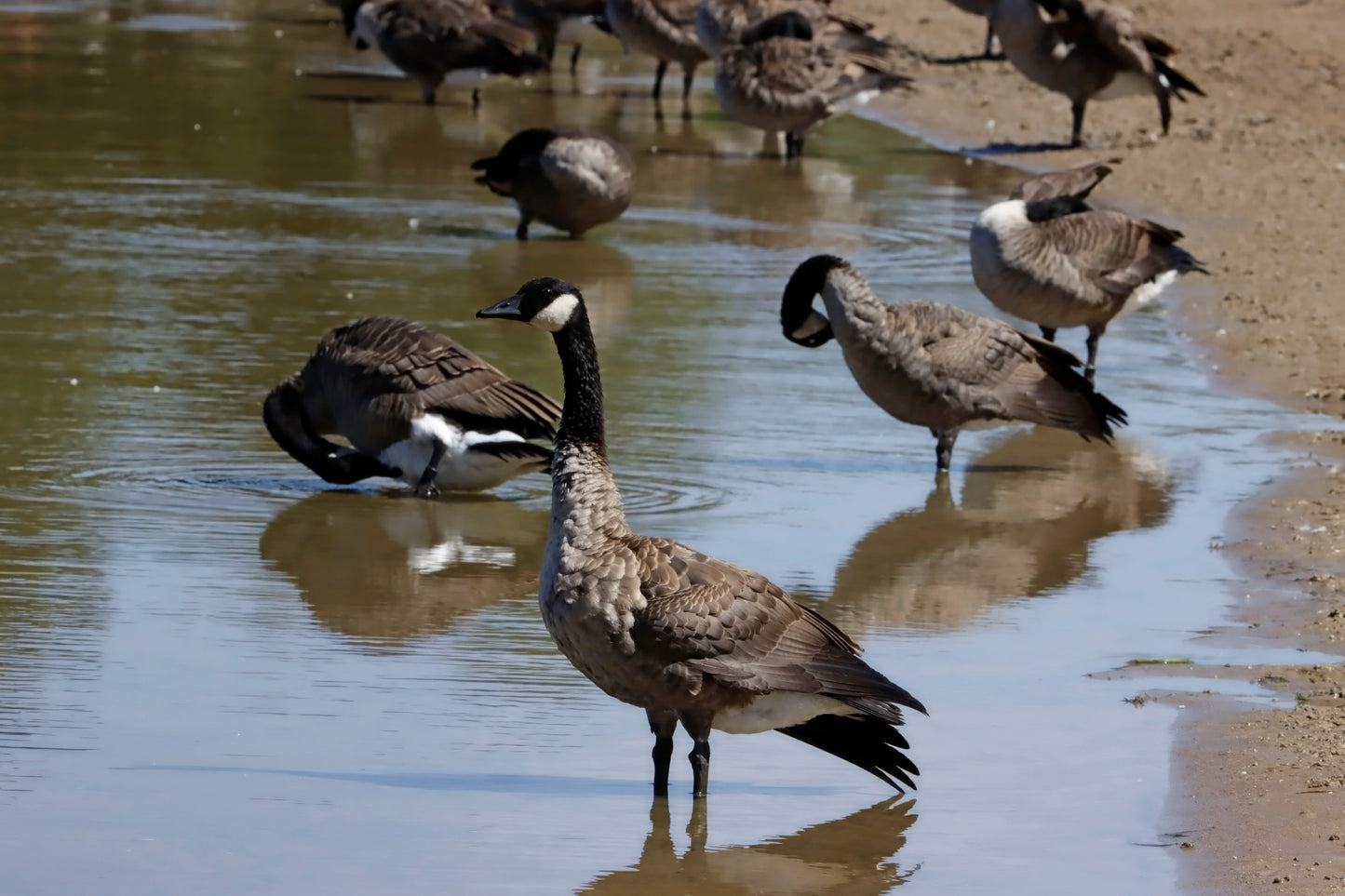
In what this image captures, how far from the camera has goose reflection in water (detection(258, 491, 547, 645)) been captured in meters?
7.54

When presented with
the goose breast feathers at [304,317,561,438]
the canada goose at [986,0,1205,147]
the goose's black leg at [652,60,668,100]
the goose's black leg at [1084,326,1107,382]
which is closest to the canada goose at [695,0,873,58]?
the goose's black leg at [652,60,668,100]

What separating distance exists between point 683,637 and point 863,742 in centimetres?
70

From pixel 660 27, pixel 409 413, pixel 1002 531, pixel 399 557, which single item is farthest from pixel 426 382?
pixel 660 27

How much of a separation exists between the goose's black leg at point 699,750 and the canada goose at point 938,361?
3.85 m

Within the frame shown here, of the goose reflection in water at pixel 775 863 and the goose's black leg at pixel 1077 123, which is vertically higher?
the goose reflection in water at pixel 775 863

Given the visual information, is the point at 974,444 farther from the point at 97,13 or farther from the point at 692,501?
the point at 97,13

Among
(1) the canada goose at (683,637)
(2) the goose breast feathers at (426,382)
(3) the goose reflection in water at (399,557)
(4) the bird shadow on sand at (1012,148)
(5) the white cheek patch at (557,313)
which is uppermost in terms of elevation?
(5) the white cheek patch at (557,313)

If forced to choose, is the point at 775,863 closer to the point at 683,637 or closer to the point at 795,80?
the point at 683,637

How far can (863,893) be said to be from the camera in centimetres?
535

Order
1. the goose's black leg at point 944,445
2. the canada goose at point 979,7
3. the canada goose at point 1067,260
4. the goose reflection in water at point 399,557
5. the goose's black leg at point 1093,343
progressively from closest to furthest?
the goose reflection in water at point 399,557 < the goose's black leg at point 944,445 < the canada goose at point 1067,260 < the goose's black leg at point 1093,343 < the canada goose at point 979,7

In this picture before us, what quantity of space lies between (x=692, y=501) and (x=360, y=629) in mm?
2023

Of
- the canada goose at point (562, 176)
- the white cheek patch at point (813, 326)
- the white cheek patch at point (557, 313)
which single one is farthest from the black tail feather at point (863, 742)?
the canada goose at point (562, 176)

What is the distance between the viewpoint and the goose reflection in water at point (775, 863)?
5367 millimetres

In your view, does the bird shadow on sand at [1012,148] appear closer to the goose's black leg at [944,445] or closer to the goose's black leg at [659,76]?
the goose's black leg at [659,76]
